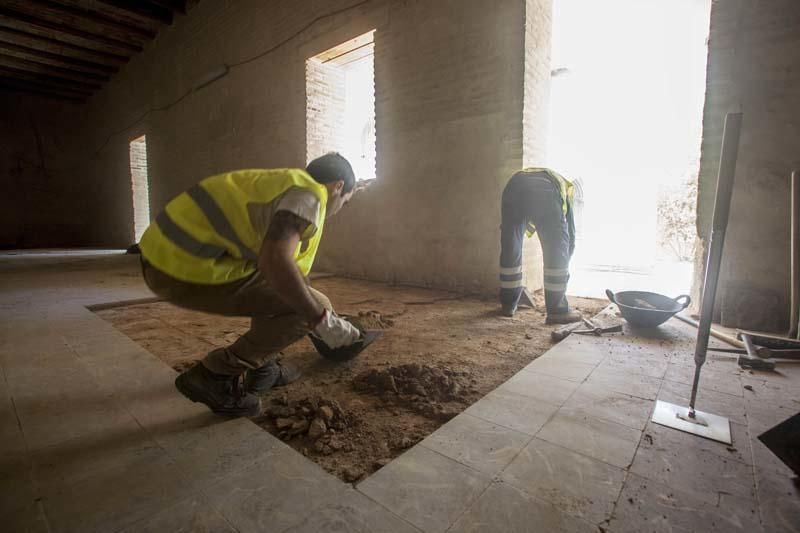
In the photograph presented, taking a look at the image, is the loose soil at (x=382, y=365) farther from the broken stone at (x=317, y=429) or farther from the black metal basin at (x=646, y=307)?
the black metal basin at (x=646, y=307)

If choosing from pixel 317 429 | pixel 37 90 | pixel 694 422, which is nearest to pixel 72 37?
pixel 37 90

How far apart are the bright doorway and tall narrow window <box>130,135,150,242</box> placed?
430 inches

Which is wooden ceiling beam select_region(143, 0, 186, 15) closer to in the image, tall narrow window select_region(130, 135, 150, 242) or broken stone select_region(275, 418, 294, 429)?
tall narrow window select_region(130, 135, 150, 242)

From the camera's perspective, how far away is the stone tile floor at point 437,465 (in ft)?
3.63

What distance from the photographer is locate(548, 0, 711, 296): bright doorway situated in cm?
639

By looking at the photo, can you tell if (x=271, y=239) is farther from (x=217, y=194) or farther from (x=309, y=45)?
(x=309, y=45)

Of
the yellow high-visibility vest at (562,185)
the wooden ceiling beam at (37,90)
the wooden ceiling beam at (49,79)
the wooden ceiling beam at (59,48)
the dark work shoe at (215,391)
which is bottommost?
the dark work shoe at (215,391)

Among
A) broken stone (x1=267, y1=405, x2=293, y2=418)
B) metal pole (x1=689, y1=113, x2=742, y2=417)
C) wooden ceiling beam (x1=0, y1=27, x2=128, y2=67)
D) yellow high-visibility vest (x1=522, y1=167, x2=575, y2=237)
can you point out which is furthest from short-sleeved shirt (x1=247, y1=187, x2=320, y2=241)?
wooden ceiling beam (x1=0, y1=27, x2=128, y2=67)

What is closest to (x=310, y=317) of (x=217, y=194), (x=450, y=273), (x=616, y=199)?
(x=217, y=194)

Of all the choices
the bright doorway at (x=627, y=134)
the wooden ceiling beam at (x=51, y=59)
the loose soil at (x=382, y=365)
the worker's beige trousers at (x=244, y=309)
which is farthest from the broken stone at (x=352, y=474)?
the wooden ceiling beam at (x=51, y=59)

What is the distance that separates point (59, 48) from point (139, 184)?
11.5 ft

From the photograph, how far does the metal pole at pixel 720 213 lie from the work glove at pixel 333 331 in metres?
1.43

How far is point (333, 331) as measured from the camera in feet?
4.89

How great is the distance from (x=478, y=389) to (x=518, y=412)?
0.34 m
